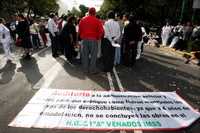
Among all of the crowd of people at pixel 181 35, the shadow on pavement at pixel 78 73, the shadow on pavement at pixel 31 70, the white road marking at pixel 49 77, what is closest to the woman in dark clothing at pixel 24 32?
the shadow on pavement at pixel 31 70

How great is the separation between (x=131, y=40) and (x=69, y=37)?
3081 mm

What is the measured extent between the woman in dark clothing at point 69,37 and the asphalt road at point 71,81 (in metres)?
0.86

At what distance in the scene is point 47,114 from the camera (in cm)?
731

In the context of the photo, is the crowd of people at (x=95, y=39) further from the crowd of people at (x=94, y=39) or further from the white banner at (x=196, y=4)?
the white banner at (x=196, y=4)

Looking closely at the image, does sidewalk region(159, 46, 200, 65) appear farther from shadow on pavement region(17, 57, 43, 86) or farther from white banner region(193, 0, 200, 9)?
shadow on pavement region(17, 57, 43, 86)

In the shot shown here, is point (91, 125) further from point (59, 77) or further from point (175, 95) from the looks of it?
point (59, 77)

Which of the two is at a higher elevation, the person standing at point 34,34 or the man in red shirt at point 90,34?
the man in red shirt at point 90,34

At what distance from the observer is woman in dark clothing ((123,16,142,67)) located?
46.3ft

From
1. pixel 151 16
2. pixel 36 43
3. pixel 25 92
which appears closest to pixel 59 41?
pixel 36 43

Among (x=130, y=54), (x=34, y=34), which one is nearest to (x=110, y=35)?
(x=130, y=54)

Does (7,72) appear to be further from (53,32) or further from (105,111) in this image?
(105,111)

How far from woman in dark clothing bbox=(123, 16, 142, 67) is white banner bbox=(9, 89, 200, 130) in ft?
16.2

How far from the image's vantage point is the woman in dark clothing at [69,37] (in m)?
15.7

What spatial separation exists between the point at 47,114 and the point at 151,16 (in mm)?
51228
